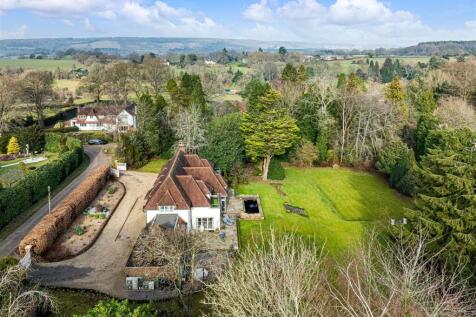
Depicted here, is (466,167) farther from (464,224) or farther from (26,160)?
(26,160)

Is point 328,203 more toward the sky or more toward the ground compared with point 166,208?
more toward the ground

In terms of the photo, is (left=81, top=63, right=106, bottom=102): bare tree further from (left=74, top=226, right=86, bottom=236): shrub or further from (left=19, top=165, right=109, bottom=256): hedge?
(left=74, top=226, right=86, bottom=236): shrub

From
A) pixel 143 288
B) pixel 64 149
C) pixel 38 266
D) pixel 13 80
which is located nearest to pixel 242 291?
pixel 143 288

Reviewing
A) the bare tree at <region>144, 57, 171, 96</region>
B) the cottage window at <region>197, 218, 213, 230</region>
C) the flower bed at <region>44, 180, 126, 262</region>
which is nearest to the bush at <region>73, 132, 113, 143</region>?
the bare tree at <region>144, 57, 171, 96</region>

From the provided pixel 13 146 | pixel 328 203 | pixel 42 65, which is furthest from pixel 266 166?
pixel 42 65

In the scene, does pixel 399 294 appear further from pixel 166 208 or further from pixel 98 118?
pixel 98 118

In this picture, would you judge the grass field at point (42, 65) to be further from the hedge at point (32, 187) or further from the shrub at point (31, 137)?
the hedge at point (32, 187)
